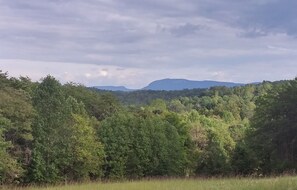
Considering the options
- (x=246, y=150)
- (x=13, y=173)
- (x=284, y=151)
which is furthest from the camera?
(x=246, y=150)

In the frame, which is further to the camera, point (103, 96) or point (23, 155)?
point (103, 96)

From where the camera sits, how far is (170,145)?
44344 mm

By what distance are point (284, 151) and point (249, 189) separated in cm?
2355

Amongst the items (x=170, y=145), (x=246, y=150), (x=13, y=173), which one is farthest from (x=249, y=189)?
(x=170, y=145)

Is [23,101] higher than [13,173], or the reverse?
[23,101]

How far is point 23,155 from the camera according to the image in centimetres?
3325

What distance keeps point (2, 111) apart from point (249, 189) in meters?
24.0

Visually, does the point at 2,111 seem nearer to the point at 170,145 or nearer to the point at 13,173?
the point at 13,173

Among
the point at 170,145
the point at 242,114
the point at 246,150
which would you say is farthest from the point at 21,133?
the point at 242,114

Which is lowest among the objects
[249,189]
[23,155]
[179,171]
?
[179,171]

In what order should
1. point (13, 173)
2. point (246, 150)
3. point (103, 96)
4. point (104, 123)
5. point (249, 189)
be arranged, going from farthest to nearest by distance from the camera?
point (103, 96)
point (104, 123)
point (246, 150)
point (13, 173)
point (249, 189)

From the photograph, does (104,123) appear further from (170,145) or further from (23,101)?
(23,101)

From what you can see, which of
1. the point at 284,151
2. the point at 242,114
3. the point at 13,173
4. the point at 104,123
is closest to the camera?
the point at 13,173

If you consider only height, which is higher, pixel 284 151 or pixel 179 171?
pixel 284 151
